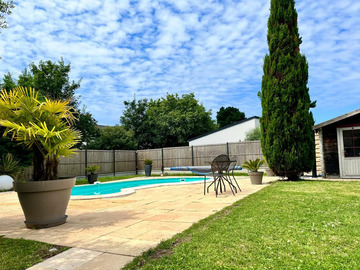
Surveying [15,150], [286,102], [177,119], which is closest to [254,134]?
[177,119]

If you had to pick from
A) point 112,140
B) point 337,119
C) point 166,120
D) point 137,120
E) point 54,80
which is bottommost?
point 337,119

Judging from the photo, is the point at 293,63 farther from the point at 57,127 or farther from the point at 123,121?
the point at 123,121

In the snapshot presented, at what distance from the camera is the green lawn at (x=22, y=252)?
206 cm

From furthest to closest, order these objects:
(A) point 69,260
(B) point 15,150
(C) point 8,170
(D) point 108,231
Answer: (B) point 15,150 < (C) point 8,170 < (D) point 108,231 < (A) point 69,260

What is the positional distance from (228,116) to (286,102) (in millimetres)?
32789

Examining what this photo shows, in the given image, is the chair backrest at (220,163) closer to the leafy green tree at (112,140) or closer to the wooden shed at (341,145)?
the wooden shed at (341,145)

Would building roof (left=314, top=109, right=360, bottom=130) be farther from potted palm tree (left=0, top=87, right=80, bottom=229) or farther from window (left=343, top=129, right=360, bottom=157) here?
potted palm tree (left=0, top=87, right=80, bottom=229)

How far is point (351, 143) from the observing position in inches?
348

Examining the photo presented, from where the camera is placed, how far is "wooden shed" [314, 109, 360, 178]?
28.6ft

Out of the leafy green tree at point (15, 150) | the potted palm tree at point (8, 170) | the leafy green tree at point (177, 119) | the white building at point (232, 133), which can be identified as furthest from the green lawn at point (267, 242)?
the leafy green tree at point (177, 119)

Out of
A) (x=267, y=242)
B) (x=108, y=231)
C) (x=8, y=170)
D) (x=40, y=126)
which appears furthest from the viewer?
(x=8, y=170)

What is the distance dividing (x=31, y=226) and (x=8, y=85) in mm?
11349

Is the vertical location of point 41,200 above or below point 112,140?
below

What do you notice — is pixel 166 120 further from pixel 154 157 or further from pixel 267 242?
pixel 267 242
